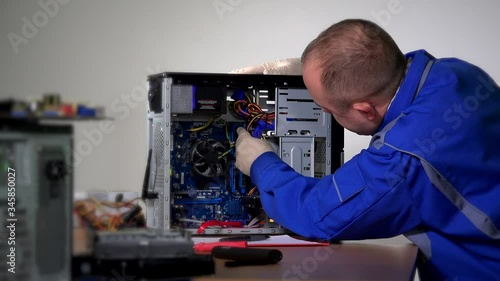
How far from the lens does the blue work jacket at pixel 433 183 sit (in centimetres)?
146

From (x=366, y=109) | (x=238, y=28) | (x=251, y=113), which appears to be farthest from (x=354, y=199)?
(x=238, y=28)

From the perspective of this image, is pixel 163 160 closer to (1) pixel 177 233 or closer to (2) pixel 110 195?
(1) pixel 177 233

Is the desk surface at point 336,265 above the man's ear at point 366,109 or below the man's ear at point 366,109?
below

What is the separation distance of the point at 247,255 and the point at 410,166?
0.44 metres

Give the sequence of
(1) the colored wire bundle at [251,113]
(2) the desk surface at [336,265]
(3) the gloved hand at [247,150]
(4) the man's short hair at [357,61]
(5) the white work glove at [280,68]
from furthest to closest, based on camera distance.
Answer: (5) the white work glove at [280,68], (1) the colored wire bundle at [251,113], (3) the gloved hand at [247,150], (4) the man's short hair at [357,61], (2) the desk surface at [336,265]

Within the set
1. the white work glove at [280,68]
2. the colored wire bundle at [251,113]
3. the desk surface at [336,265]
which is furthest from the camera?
the white work glove at [280,68]

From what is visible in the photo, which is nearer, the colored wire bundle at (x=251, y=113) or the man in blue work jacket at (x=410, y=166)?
the man in blue work jacket at (x=410, y=166)

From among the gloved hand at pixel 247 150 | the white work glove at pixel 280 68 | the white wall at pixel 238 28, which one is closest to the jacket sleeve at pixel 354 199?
the gloved hand at pixel 247 150

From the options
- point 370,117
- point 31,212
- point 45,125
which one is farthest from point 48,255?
point 370,117

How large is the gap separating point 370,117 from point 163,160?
1.99 feet

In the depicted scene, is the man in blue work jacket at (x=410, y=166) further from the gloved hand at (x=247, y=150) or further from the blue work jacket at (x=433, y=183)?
the gloved hand at (x=247, y=150)

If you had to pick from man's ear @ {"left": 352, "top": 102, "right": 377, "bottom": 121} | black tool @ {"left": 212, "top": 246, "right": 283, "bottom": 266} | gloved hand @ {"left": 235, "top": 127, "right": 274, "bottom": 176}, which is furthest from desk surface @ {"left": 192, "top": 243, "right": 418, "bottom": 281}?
man's ear @ {"left": 352, "top": 102, "right": 377, "bottom": 121}

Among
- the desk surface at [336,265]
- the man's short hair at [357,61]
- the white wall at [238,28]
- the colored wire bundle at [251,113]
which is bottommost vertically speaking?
the desk surface at [336,265]

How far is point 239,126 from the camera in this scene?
6.20ft
